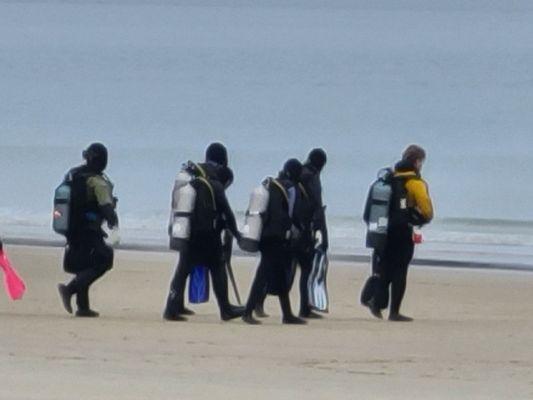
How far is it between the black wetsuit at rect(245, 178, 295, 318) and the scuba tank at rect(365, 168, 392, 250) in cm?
69

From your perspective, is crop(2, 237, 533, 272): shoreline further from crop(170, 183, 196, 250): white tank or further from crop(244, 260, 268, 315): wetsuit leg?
crop(170, 183, 196, 250): white tank

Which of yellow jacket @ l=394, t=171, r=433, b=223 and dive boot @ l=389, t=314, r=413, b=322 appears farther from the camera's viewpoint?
dive boot @ l=389, t=314, r=413, b=322

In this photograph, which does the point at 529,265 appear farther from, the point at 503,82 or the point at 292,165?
the point at 503,82

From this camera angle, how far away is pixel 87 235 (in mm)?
16531

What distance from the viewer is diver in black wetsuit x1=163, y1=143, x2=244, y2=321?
1633cm

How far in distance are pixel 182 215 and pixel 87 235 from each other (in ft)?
2.67

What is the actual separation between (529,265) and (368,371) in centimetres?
1181

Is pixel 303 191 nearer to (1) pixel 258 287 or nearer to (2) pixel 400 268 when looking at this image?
(1) pixel 258 287

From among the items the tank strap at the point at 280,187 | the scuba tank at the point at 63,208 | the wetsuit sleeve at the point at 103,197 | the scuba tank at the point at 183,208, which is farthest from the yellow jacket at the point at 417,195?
the scuba tank at the point at 63,208

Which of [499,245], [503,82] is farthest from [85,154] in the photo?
[503,82]

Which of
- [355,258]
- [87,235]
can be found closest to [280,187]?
[87,235]

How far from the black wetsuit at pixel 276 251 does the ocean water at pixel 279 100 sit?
10.1 meters

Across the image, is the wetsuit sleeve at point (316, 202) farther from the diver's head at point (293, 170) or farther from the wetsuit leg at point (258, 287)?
the wetsuit leg at point (258, 287)

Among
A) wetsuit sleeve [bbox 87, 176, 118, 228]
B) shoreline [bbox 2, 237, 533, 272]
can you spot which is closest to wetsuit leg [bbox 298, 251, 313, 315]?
wetsuit sleeve [bbox 87, 176, 118, 228]
